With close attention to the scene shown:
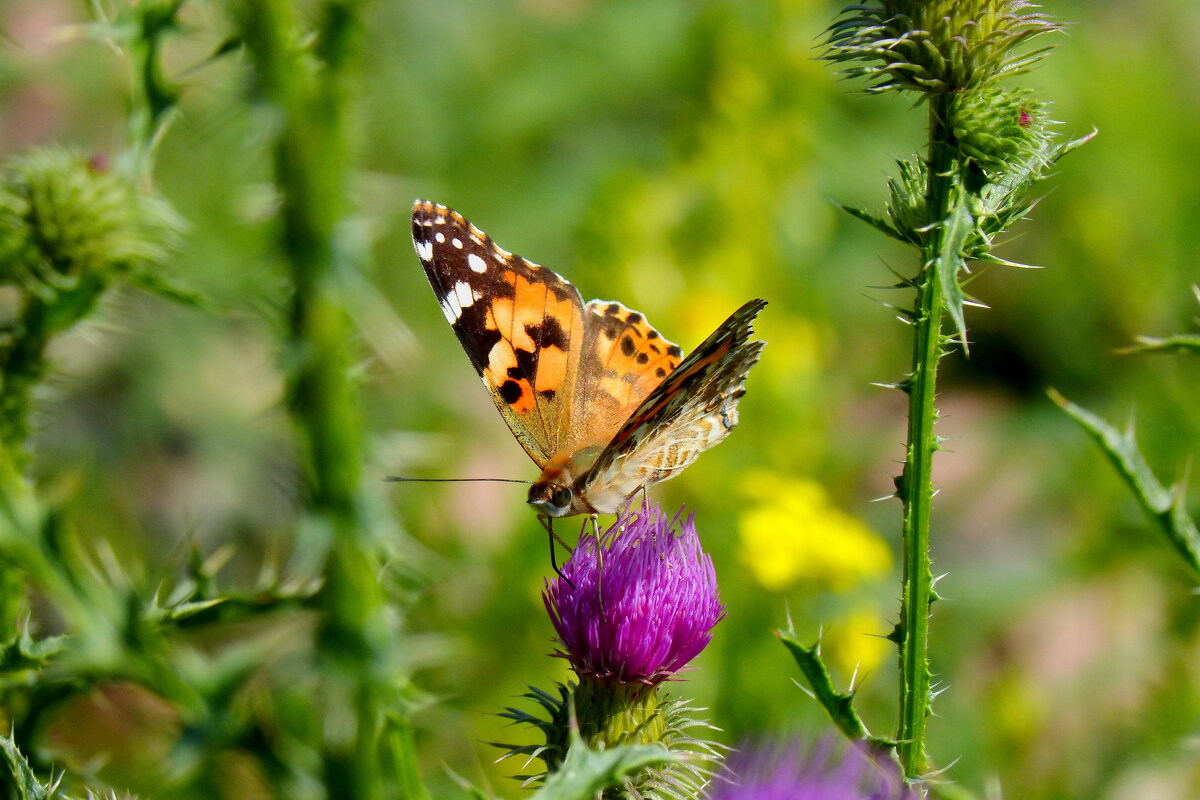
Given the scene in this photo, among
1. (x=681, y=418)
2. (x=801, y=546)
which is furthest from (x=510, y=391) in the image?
(x=801, y=546)

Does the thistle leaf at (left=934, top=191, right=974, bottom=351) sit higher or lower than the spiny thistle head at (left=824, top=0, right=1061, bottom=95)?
lower

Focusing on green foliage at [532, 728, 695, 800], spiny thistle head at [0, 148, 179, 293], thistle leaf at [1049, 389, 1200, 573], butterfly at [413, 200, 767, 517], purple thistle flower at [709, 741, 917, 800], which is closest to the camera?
green foliage at [532, 728, 695, 800]

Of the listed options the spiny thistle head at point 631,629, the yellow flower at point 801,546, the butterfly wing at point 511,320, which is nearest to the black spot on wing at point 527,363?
the butterfly wing at point 511,320

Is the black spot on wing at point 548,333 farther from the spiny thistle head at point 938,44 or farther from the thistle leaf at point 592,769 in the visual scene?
the thistle leaf at point 592,769

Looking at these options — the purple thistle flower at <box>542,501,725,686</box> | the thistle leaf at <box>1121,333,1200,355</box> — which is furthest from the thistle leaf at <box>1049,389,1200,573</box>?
the purple thistle flower at <box>542,501,725,686</box>

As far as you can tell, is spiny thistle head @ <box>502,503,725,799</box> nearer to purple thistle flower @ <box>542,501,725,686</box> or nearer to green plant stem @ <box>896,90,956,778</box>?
purple thistle flower @ <box>542,501,725,686</box>

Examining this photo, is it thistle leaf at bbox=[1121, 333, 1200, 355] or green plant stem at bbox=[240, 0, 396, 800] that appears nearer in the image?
thistle leaf at bbox=[1121, 333, 1200, 355]

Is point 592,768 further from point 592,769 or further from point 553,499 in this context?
point 553,499
